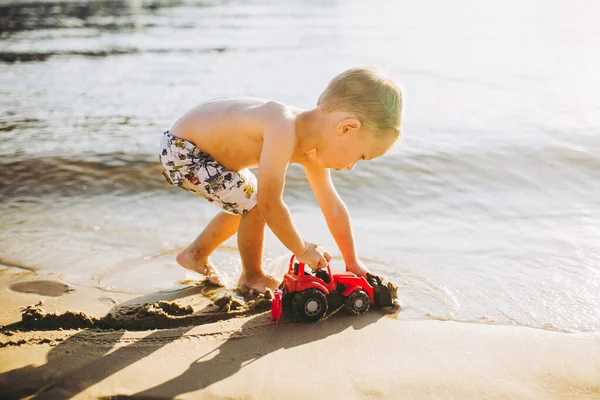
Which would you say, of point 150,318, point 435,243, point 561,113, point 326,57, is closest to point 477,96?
point 561,113

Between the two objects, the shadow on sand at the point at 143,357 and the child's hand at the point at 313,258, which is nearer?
the shadow on sand at the point at 143,357

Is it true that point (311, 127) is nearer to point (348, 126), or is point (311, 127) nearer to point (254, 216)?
point (348, 126)

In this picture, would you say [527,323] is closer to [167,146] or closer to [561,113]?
[167,146]

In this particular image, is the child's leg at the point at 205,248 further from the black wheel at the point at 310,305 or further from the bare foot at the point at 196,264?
the black wheel at the point at 310,305

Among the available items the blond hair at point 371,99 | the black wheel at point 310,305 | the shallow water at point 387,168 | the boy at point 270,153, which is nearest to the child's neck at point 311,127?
the boy at point 270,153

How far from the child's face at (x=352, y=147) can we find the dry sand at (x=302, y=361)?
0.82 m

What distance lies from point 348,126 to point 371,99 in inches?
6.9

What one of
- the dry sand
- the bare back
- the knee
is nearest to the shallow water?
the dry sand

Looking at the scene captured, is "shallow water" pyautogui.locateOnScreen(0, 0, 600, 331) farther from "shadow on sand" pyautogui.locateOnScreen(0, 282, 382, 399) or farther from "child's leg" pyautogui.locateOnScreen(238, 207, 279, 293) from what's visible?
"shadow on sand" pyautogui.locateOnScreen(0, 282, 382, 399)

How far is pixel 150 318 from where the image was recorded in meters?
3.10

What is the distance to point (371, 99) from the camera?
2936 mm

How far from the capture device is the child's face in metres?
3.02

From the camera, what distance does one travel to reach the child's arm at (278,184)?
298cm

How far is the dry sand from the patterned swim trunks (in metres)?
0.64
